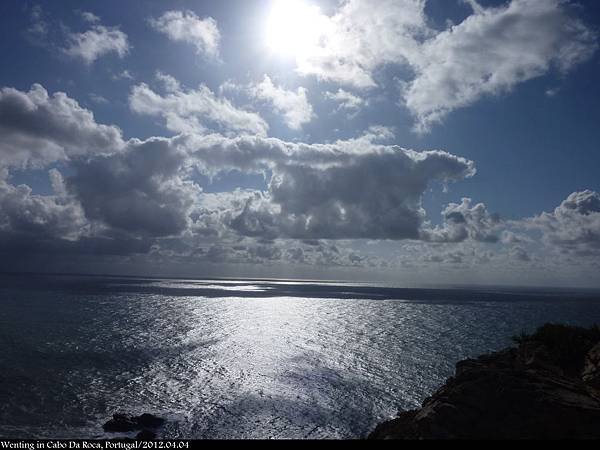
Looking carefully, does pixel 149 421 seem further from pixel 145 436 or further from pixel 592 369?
pixel 592 369

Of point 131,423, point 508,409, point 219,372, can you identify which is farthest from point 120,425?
point 508,409

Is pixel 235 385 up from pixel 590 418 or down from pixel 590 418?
down

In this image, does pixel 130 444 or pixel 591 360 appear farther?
pixel 591 360

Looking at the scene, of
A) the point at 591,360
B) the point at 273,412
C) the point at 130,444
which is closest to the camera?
the point at 130,444

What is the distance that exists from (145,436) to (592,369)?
42.9 m

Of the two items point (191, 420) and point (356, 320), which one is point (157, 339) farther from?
point (356, 320)

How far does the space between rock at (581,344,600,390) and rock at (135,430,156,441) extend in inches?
1558

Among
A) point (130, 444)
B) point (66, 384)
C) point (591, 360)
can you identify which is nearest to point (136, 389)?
point (66, 384)

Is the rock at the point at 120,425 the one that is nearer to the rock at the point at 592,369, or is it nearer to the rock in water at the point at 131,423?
the rock in water at the point at 131,423

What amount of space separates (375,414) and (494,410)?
77.1 feet

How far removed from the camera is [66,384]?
172ft

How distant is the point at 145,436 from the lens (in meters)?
38.0

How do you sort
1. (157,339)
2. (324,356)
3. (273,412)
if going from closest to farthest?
(273,412)
(324,356)
(157,339)

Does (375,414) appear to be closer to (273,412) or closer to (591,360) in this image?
(273,412)
